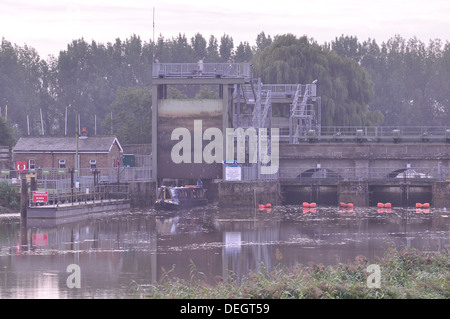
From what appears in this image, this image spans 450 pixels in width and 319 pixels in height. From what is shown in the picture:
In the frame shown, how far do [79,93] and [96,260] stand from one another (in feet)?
351

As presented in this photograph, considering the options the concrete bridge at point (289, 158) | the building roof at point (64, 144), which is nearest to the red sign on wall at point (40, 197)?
the concrete bridge at point (289, 158)

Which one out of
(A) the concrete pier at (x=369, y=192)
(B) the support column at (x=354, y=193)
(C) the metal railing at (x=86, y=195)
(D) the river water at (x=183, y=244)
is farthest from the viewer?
(B) the support column at (x=354, y=193)

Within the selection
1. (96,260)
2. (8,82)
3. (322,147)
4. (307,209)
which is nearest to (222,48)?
(8,82)

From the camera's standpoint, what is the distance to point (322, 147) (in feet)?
274

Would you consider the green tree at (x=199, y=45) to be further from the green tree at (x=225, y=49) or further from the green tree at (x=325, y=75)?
the green tree at (x=325, y=75)

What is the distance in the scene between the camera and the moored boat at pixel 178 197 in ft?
237

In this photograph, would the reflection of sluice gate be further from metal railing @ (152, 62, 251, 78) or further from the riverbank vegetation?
metal railing @ (152, 62, 251, 78)

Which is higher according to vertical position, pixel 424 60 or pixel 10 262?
pixel 424 60

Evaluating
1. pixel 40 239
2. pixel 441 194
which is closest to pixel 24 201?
pixel 40 239

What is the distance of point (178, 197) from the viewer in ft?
243

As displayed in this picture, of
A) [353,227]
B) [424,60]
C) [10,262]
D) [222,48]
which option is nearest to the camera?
[10,262]

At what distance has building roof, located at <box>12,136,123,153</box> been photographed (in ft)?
269

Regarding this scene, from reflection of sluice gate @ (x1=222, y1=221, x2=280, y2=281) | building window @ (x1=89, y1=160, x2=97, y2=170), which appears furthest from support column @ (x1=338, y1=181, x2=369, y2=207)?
building window @ (x1=89, y1=160, x2=97, y2=170)

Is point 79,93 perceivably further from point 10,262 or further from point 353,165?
point 10,262
